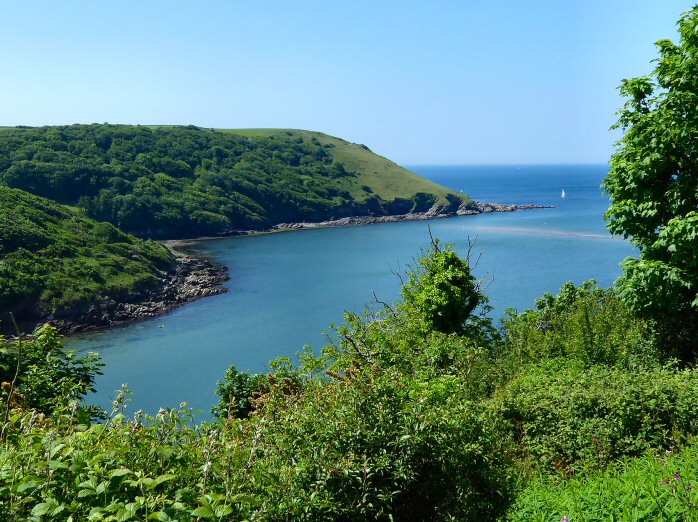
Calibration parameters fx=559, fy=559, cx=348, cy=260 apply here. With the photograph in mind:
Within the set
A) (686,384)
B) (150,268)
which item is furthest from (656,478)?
(150,268)

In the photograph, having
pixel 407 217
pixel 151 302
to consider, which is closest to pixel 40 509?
pixel 151 302

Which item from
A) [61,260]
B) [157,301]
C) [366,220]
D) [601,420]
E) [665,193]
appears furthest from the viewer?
[366,220]

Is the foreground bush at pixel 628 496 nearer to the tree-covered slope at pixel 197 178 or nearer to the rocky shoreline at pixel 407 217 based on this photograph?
the tree-covered slope at pixel 197 178

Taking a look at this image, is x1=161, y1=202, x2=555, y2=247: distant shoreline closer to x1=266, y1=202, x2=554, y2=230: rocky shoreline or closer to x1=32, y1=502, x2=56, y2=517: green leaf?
x1=266, y1=202, x2=554, y2=230: rocky shoreline

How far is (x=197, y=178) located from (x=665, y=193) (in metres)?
146

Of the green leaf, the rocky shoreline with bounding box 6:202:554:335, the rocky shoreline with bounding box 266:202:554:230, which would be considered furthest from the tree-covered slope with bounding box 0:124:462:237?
the green leaf

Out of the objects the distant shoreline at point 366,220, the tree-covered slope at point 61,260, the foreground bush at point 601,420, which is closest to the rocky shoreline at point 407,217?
the distant shoreline at point 366,220

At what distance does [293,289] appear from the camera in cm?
7944

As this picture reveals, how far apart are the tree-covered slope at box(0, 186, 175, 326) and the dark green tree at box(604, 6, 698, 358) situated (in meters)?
65.5

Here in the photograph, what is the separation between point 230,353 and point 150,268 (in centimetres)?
3341

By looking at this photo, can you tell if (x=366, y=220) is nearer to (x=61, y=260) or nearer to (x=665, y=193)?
(x=61, y=260)

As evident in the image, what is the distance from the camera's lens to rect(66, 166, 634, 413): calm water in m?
50.2

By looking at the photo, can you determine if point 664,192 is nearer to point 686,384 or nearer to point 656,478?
point 686,384

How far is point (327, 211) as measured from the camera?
5969 inches
